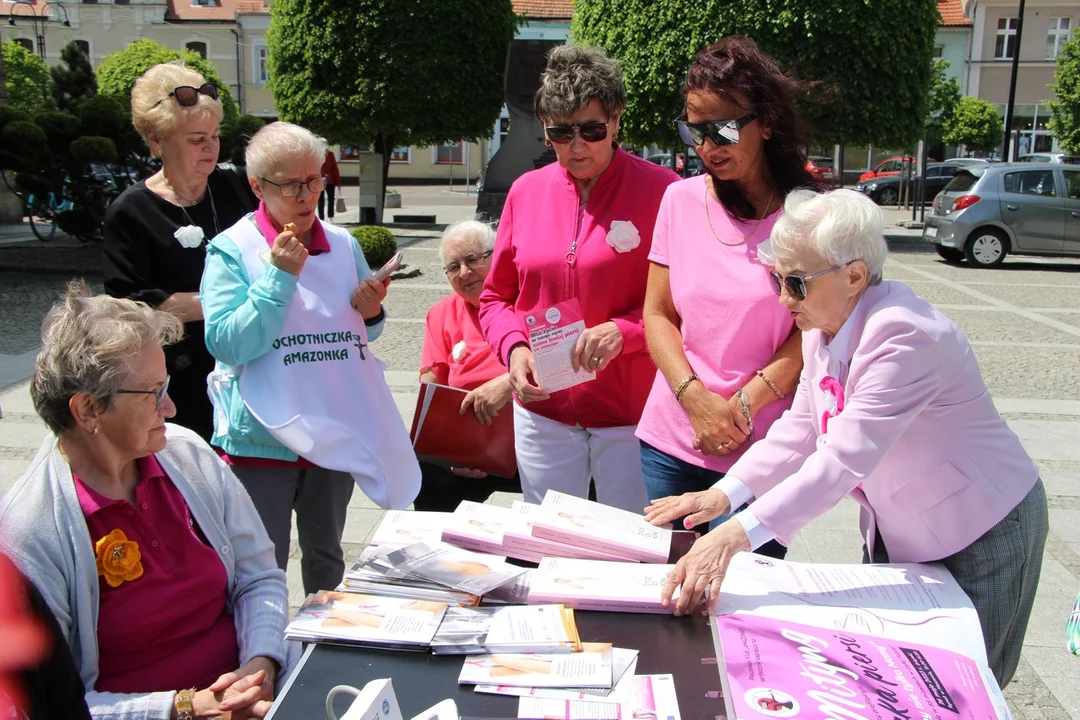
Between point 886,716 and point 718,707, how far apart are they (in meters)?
0.27

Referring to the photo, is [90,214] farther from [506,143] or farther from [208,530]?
[208,530]

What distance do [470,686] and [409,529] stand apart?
0.63 meters

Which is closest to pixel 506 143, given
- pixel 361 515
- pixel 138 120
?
pixel 361 515

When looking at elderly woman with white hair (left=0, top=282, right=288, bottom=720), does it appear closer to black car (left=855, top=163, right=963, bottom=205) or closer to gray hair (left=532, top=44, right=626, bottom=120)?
gray hair (left=532, top=44, right=626, bottom=120)

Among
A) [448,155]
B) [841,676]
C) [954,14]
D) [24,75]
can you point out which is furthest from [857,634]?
[448,155]

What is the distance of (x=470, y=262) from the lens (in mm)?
3562

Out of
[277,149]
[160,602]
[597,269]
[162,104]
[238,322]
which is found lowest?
[160,602]

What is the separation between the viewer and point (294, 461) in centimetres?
279

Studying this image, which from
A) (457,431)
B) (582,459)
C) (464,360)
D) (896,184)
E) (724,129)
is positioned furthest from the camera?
(896,184)

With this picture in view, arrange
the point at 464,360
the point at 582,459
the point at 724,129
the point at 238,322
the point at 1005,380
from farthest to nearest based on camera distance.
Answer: the point at 1005,380, the point at 464,360, the point at 582,459, the point at 238,322, the point at 724,129

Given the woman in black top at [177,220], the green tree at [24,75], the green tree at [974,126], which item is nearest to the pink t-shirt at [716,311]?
the woman in black top at [177,220]

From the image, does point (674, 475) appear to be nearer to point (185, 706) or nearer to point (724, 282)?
point (724, 282)

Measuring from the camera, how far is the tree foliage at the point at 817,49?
1764 centimetres

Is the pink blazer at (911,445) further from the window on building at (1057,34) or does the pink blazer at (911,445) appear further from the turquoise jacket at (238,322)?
the window on building at (1057,34)
